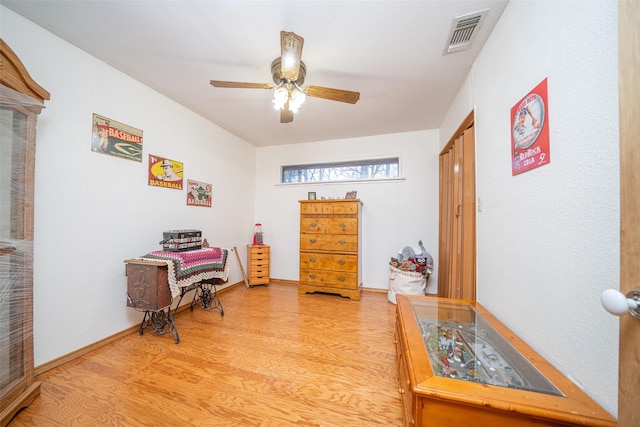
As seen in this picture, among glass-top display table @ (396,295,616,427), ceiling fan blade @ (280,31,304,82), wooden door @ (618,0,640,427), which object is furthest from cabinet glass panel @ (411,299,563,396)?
ceiling fan blade @ (280,31,304,82)

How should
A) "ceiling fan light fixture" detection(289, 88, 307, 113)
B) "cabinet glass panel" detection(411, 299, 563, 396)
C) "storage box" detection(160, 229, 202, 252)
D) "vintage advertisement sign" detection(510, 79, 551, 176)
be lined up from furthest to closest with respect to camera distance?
"storage box" detection(160, 229, 202, 252) → "ceiling fan light fixture" detection(289, 88, 307, 113) → "vintage advertisement sign" detection(510, 79, 551, 176) → "cabinet glass panel" detection(411, 299, 563, 396)

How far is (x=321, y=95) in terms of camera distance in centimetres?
173

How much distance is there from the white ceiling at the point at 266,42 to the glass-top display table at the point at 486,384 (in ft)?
6.66

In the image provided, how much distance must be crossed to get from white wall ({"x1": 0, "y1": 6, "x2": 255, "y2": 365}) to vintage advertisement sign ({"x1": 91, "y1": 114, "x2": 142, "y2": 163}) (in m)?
0.05

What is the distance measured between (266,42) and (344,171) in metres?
2.24

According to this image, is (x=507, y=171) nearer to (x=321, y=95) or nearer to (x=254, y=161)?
(x=321, y=95)

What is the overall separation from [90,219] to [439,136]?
4158 mm

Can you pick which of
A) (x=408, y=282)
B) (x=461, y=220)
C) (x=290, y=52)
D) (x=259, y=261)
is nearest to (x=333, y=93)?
(x=290, y=52)

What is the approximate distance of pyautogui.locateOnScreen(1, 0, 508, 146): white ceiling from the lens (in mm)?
1371

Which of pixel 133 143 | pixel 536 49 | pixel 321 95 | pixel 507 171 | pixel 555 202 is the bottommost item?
pixel 555 202

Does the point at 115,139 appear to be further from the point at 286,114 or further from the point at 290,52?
the point at 290,52

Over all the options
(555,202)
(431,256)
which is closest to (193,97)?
(555,202)

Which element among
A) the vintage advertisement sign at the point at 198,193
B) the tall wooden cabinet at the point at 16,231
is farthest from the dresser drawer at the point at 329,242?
the tall wooden cabinet at the point at 16,231

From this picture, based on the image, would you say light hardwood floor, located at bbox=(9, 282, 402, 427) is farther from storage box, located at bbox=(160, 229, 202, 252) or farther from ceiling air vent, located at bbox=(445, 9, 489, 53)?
ceiling air vent, located at bbox=(445, 9, 489, 53)
